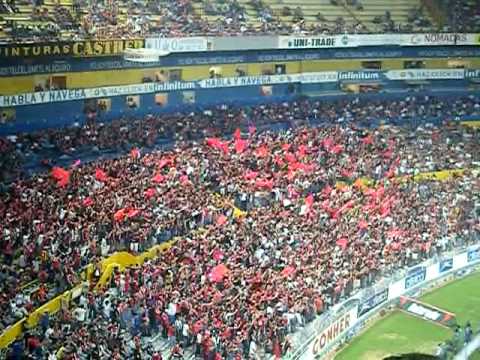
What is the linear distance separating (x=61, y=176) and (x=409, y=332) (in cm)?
676

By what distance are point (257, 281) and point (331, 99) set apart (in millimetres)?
11780

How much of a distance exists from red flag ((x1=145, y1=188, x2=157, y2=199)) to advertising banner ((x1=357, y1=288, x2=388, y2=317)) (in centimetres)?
421

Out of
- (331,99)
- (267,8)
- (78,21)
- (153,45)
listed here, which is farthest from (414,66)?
(78,21)

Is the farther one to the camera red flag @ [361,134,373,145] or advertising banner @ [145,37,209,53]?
red flag @ [361,134,373,145]

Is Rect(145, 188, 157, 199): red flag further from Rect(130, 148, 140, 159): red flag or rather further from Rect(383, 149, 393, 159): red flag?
Rect(383, 149, 393, 159): red flag

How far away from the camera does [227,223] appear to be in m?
16.5

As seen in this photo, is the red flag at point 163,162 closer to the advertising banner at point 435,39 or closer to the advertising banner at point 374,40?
the advertising banner at point 374,40

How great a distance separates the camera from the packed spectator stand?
18203 mm

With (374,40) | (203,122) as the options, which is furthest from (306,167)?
(374,40)

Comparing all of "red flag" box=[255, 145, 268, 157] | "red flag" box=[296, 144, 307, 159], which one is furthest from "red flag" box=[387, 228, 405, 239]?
"red flag" box=[255, 145, 268, 157]

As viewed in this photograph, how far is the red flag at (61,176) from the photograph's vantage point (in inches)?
601

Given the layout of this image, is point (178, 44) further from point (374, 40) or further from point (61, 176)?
point (374, 40)

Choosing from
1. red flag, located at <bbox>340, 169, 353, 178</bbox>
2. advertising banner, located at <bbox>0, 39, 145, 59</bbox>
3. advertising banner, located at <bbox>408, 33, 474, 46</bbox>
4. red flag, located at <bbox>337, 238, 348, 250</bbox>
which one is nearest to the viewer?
red flag, located at <bbox>337, 238, 348, 250</bbox>

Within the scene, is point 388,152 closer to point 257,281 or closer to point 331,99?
point 331,99
